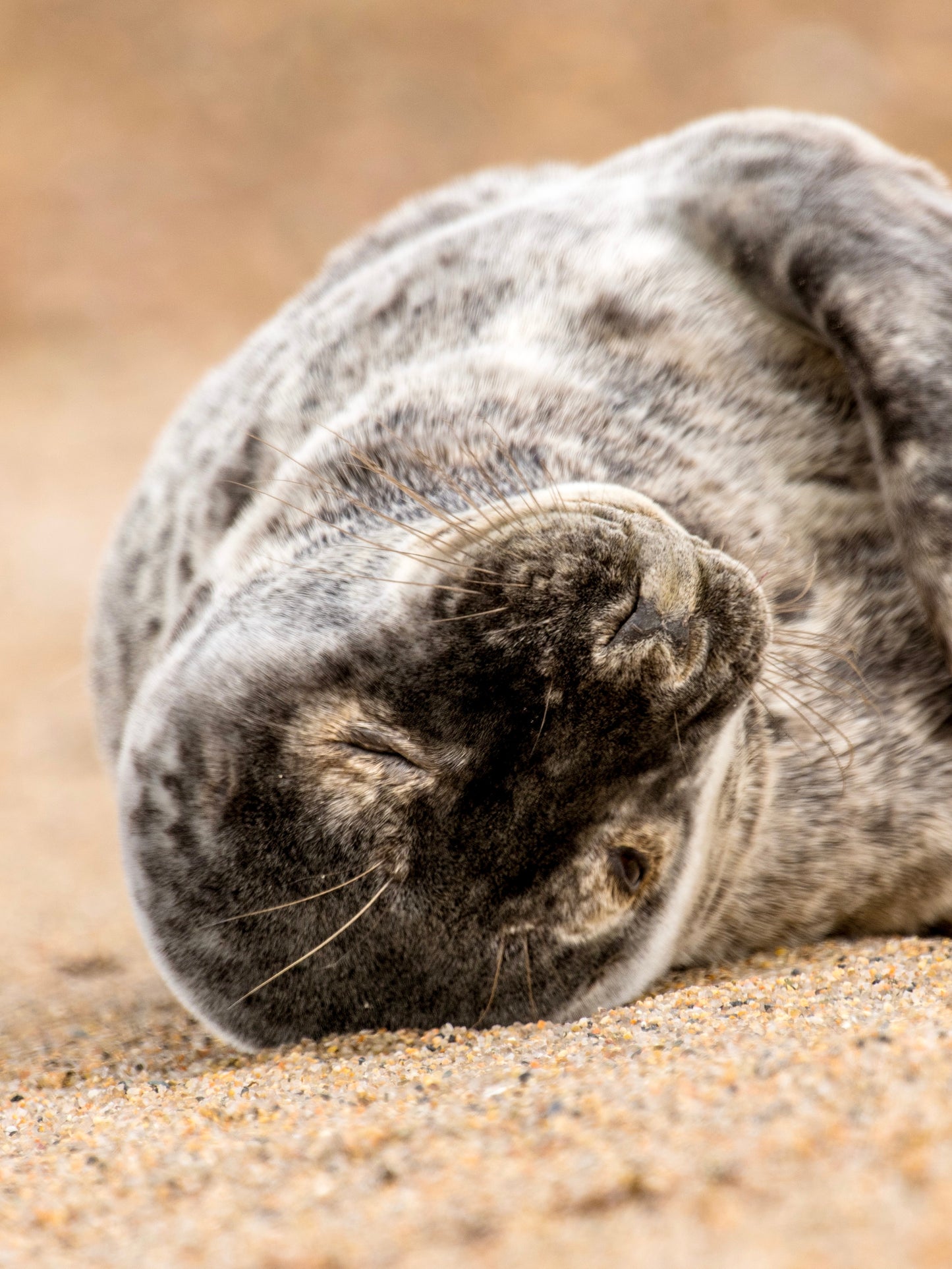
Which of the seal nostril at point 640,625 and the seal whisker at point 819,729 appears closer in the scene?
the seal nostril at point 640,625

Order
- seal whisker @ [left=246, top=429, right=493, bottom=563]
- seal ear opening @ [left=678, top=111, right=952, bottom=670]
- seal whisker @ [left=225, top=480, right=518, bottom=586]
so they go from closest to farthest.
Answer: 1. seal whisker @ [left=225, top=480, right=518, bottom=586]
2. seal whisker @ [left=246, top=429, right=493, bottom=563]
3. seal ear opening @ [left=678, top=111, right=952, bottom=670]

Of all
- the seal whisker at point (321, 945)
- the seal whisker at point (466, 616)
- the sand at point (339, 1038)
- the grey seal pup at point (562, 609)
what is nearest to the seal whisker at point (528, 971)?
the grey seal pup at point (562, 609)

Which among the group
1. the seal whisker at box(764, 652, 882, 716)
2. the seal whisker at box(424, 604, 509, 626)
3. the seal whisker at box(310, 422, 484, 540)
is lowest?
the seal whisker at box(764, 652, 882, 716)

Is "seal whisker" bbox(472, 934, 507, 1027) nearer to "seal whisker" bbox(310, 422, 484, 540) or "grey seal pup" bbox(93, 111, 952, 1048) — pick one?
"grey seal pup" bbox(93, 111, 952, 1048)

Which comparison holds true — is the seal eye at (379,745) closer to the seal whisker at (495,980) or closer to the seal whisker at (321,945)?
the seal whisker at (321,945)

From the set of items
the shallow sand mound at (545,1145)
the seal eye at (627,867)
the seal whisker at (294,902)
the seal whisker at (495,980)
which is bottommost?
the shallow sand mound at (545,1145)

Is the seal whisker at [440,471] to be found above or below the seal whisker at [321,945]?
above

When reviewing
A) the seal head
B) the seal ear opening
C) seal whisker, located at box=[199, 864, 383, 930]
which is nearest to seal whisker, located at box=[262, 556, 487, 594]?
the seal head

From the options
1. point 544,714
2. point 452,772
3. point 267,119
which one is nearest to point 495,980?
point 452,772
